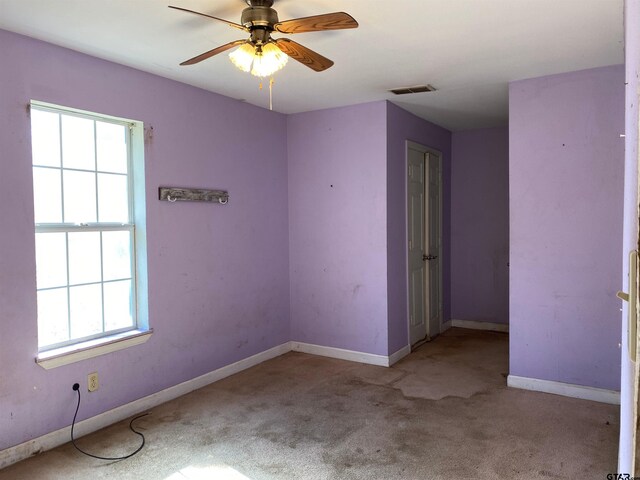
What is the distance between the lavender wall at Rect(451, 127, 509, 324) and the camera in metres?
5.72

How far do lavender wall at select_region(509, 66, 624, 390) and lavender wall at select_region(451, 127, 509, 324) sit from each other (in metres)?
1.98

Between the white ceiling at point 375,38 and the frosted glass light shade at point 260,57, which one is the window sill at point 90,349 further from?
the frosted glass light shade at point 260,57

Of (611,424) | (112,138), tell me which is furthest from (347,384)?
(112,138)

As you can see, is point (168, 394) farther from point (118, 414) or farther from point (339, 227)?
point (339, 227)

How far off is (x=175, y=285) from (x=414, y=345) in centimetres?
262

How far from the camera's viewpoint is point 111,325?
133 inches

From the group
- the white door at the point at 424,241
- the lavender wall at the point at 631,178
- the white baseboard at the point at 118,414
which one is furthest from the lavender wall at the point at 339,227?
the lavender wall at the point at 631,178

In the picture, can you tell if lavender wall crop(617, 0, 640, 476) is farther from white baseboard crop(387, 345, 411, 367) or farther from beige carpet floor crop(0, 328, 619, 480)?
white baseboard crop(387, 345, 411, 367)

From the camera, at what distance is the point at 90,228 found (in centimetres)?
320

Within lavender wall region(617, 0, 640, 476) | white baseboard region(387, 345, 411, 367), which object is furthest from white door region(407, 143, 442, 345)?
lavender wall region(617, 0, 640, 476)

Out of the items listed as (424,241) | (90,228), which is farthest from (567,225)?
(90,228)

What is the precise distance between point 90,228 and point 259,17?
1.88 m

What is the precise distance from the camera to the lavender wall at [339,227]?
4457 mm

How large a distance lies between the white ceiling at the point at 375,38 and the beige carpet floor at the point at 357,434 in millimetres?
2485
